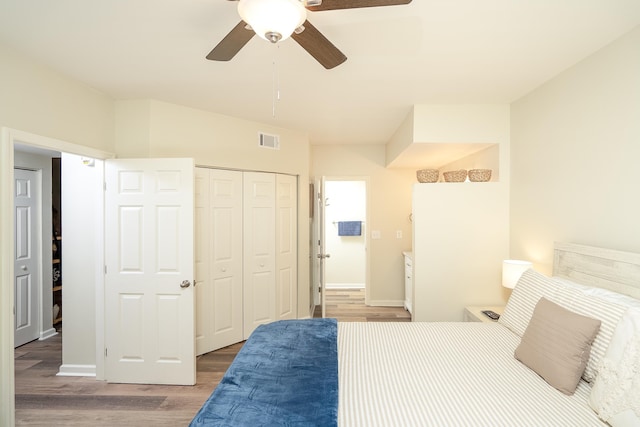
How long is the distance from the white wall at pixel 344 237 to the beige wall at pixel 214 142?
2071 millimetres

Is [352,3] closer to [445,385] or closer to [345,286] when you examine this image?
[445,385]

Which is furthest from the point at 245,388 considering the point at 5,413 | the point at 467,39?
the point at 467,39

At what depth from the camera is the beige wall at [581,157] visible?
1759 mm

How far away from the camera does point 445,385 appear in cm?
145

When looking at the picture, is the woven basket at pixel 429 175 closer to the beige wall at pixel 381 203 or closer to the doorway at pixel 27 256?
the beige wall at pixel 381 203

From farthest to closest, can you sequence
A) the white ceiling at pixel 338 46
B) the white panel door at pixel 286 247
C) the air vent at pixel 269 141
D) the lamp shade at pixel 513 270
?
the white panel door at pixel 286 247
the air vent at pixel 269 141
the lamp shade at pixel 513 270
the white ceiling at pixel 338 46

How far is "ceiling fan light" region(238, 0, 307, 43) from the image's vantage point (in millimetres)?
1069

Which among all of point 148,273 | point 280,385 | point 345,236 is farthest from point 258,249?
point 345,236

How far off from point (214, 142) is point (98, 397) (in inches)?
97.0

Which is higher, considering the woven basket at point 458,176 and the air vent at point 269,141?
the air vent at point 269,141

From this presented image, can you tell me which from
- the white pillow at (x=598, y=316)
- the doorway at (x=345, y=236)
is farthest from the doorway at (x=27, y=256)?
the white pillow at (x=598, y=316)

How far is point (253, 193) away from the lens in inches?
137

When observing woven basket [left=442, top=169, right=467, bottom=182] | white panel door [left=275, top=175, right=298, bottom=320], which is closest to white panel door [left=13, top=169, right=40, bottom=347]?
white panel door [left=275, top=175, right=298, bottom=320]

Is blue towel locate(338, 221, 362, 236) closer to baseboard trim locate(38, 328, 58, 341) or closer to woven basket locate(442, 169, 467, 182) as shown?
woven basket locate(442, 169, 467, 182)
